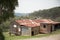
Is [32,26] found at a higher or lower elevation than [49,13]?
lower

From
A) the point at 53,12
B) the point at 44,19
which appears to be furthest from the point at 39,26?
the point at 53,12

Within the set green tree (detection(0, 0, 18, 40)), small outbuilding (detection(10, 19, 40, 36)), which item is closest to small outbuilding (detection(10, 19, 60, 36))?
small outbuilding (detection(10, 19, 40, 36))

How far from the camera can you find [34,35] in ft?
4.40

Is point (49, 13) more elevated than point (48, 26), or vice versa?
point (49, 13)

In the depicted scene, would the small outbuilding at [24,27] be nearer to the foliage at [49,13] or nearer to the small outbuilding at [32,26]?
the small outbuilding at [32,26]

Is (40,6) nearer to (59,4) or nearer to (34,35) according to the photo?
(59,4)

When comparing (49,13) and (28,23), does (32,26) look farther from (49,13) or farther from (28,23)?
(49,13)

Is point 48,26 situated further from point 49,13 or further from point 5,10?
point 5,10

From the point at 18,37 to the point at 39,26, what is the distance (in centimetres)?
30

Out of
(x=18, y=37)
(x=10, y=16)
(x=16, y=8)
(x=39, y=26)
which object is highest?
(x=16, y=8)

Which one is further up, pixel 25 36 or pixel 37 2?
pixel 37 2

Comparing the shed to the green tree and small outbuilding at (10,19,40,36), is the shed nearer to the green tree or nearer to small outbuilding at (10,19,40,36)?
small outbuilding at (10,19,40,36)

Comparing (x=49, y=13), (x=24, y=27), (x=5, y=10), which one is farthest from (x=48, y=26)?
(x=5, y=10)

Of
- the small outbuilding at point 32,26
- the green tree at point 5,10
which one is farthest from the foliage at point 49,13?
the green tree at point 5,10
